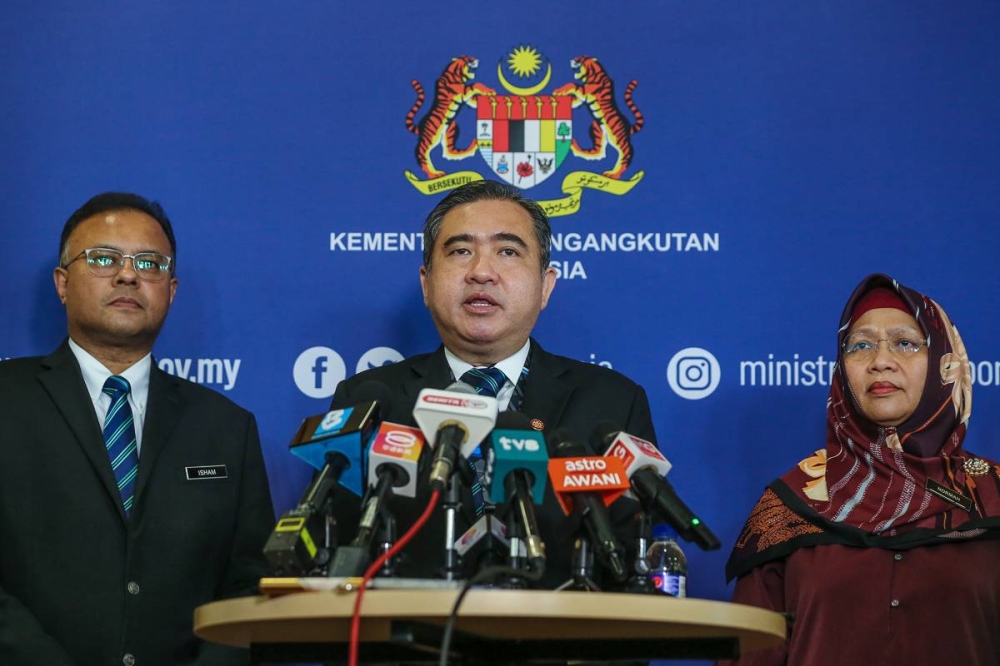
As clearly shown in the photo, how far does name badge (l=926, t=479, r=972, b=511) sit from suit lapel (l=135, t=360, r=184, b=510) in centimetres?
214

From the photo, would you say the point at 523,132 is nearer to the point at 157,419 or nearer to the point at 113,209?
the point at 113,209

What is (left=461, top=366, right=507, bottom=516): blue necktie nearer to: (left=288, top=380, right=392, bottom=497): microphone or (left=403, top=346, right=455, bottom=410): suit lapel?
(left=403, top=346, right=455, bottom=410): suit lapel

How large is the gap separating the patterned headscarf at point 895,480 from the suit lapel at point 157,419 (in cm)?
170

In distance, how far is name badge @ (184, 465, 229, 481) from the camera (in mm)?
3426

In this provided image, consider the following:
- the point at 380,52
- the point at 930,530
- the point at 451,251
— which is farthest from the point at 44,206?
the point at 930,530

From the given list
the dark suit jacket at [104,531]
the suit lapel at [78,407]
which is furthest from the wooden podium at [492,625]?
the suit lapel at [78,407]

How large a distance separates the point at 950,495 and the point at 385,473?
74.5 inches

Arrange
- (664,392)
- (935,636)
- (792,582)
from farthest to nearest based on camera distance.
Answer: (664,392)
(792,582)
(935,636)

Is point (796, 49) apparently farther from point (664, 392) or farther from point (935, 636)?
point (935, 636)

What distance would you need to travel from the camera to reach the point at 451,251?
3.48 m

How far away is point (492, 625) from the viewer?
197 centimetres

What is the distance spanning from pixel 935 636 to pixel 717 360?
1202 mm

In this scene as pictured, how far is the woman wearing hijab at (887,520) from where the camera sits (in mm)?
3262

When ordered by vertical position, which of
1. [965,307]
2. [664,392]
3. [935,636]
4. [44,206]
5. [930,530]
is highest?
[44,206]
